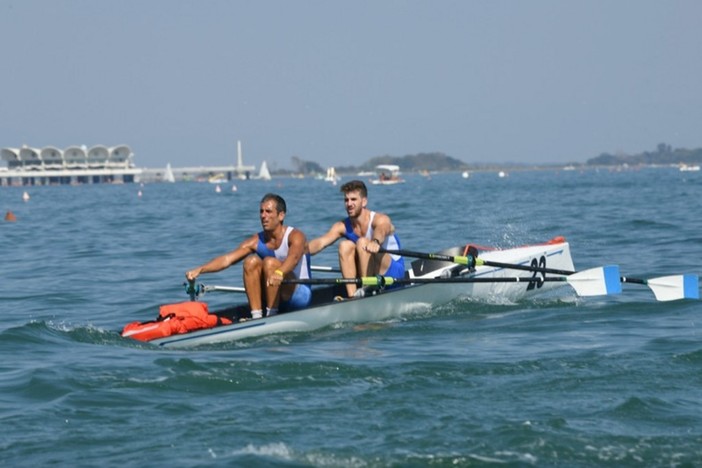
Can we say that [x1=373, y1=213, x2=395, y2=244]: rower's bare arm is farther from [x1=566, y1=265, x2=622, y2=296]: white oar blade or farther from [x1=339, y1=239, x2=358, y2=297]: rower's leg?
[x1=566, y1=265, x2=622, y2=296]: white oar blade

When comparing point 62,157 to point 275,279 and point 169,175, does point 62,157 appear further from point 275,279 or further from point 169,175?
point 275,279

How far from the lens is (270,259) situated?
10938mm

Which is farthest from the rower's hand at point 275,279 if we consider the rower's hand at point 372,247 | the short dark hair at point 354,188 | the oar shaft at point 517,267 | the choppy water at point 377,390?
the oar shaft at point 517,267

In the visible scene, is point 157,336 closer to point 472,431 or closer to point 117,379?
point 117,379

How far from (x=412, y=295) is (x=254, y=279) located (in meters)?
2.11

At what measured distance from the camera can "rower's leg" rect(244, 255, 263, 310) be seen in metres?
11.0

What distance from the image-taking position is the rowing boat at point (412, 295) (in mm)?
10570

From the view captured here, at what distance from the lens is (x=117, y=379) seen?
28.4 ft

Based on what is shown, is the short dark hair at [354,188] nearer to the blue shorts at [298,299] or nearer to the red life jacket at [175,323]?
the blue shorts at [298,299]

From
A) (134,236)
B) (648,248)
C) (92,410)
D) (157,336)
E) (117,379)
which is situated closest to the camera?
(92,410)

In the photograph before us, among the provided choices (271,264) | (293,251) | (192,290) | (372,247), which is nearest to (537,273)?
(372,247)

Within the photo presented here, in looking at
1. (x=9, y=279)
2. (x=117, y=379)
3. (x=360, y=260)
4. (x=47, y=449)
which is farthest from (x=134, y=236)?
(x=47, y=449)

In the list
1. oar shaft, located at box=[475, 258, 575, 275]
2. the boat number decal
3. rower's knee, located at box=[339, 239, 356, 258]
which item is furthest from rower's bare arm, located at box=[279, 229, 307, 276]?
the boat number decal

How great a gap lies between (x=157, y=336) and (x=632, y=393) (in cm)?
463
